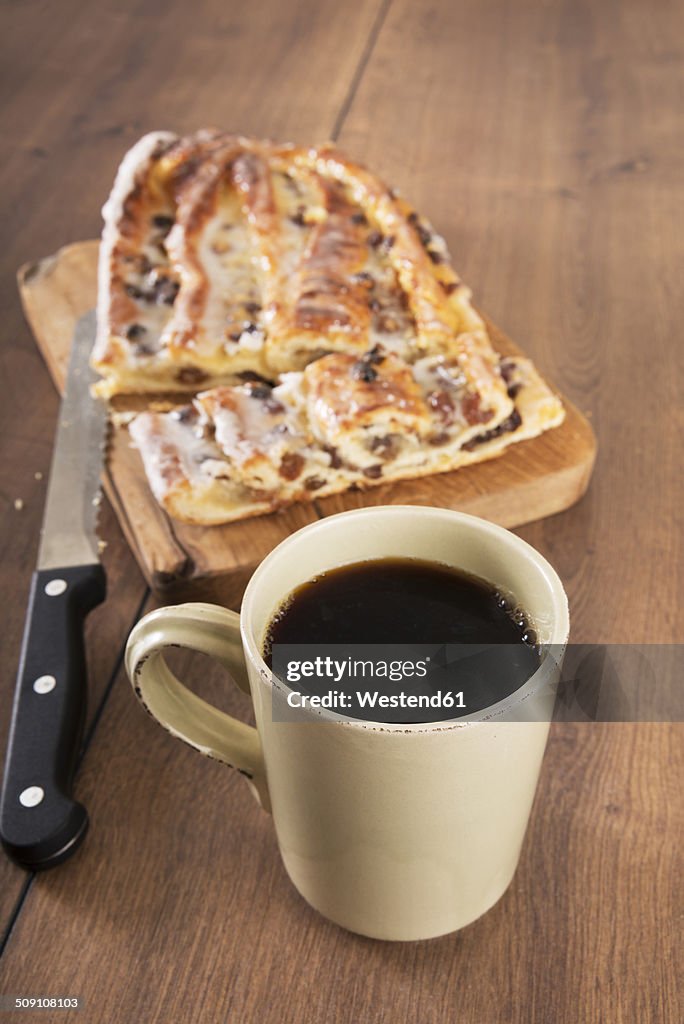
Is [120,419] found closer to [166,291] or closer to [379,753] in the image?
[166,291]

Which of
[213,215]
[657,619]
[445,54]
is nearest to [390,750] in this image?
[657,619]

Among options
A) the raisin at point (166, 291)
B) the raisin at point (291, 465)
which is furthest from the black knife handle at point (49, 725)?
the raisin at point (166, 291)

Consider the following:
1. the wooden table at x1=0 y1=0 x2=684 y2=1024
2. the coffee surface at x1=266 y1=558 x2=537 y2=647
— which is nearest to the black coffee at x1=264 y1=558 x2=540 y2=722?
the coffee surface at x1=266 y1=558 x2=537 y2=647

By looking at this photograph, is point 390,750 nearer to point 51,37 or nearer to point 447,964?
point 447,964

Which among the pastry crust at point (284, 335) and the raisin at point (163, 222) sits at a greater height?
the raisin at point (163, 222)

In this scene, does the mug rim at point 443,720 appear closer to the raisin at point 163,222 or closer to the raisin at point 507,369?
the raisin at point 507,369

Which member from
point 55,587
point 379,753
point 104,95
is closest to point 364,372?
point 55,587
